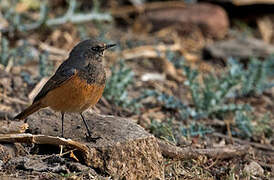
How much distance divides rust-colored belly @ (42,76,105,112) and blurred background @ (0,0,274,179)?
36.0 inches

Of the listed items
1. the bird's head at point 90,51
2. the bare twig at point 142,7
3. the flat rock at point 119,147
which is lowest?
the flat rock at point 119,147

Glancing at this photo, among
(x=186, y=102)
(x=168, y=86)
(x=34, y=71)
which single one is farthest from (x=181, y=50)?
(x=34, y=71)

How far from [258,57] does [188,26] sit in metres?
1.90

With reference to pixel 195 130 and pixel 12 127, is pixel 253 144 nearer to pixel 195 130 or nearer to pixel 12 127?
pixel 195 130

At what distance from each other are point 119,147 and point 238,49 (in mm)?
5844

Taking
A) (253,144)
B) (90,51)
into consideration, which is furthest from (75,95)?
(253,144)

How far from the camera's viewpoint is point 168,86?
8570 millimetres

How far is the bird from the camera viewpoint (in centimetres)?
526

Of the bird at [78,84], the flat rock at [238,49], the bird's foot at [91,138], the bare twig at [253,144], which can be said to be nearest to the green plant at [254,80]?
the flat rock at [238,49]

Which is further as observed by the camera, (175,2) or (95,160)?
(175,2)

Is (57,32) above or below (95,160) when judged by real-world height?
above

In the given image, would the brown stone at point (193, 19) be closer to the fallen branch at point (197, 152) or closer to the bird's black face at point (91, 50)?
the fallen branch at point (197, 152)

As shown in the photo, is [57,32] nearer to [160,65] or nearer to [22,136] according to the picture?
[160,65]

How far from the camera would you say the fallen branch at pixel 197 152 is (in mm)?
5422
